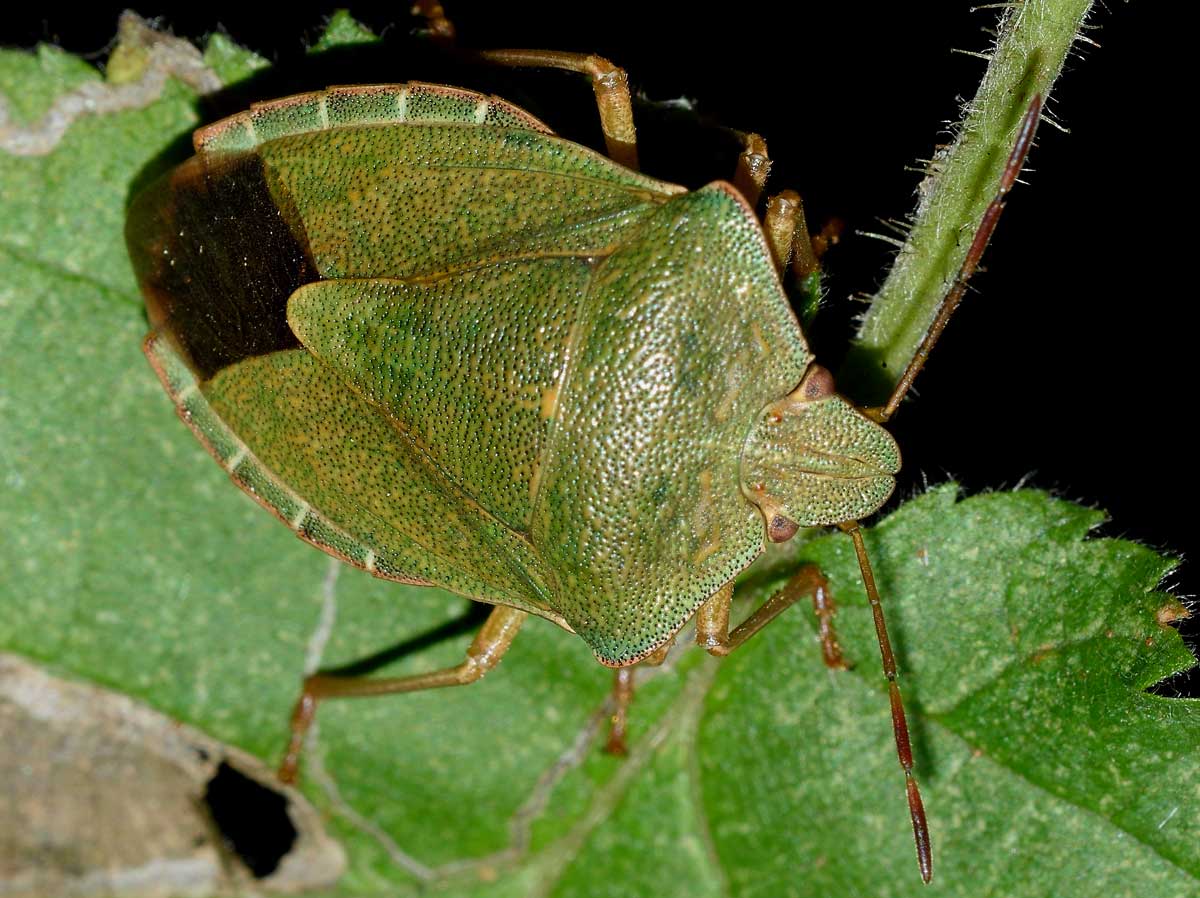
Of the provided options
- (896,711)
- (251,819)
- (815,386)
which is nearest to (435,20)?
(815,386)

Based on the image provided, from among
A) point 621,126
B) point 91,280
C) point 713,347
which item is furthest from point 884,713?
point 91,280

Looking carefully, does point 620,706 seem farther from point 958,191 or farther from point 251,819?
point 958,191

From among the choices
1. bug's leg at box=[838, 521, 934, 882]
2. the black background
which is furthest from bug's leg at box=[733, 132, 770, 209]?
bug's leg at box=[838, 521, 934, 882]

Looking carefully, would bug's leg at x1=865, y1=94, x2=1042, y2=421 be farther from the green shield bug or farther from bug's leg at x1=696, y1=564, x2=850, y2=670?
bug's leg at x1=696, y1=564, x2=850, y2=670

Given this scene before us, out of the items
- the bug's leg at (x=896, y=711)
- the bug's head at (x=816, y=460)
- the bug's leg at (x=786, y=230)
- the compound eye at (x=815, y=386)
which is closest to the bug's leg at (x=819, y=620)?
the bug's leg at (x=896, y=711)

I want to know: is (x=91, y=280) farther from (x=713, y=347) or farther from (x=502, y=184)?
(x=713, y=347)

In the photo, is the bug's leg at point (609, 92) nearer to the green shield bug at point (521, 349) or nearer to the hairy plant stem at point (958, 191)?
the green shield bug at point (521, 349)

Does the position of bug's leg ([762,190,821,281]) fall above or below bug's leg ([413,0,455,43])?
below
